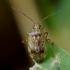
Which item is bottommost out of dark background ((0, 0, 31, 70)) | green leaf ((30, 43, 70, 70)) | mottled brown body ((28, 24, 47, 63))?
green leaf ((30, 43, 70, 70))

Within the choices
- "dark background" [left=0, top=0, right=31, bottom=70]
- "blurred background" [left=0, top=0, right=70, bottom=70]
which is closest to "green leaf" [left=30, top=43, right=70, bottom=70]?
"blurred background" [left=0, top=0, right=70, bottom=70]

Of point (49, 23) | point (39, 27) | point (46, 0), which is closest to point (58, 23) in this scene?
point (49, 23)

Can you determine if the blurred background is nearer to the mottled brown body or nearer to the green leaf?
the mottled brown body

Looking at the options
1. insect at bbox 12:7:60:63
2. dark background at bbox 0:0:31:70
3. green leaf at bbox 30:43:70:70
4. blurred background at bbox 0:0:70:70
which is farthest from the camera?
dark background at bbox 0:0:31:70

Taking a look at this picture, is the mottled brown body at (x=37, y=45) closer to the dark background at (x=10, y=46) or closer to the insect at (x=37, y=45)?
the insect at (x=37, y=45)

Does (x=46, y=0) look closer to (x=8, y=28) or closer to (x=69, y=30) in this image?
(x=69, y=30)

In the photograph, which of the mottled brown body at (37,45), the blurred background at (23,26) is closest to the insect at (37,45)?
the mottled brown body at (37,45)
